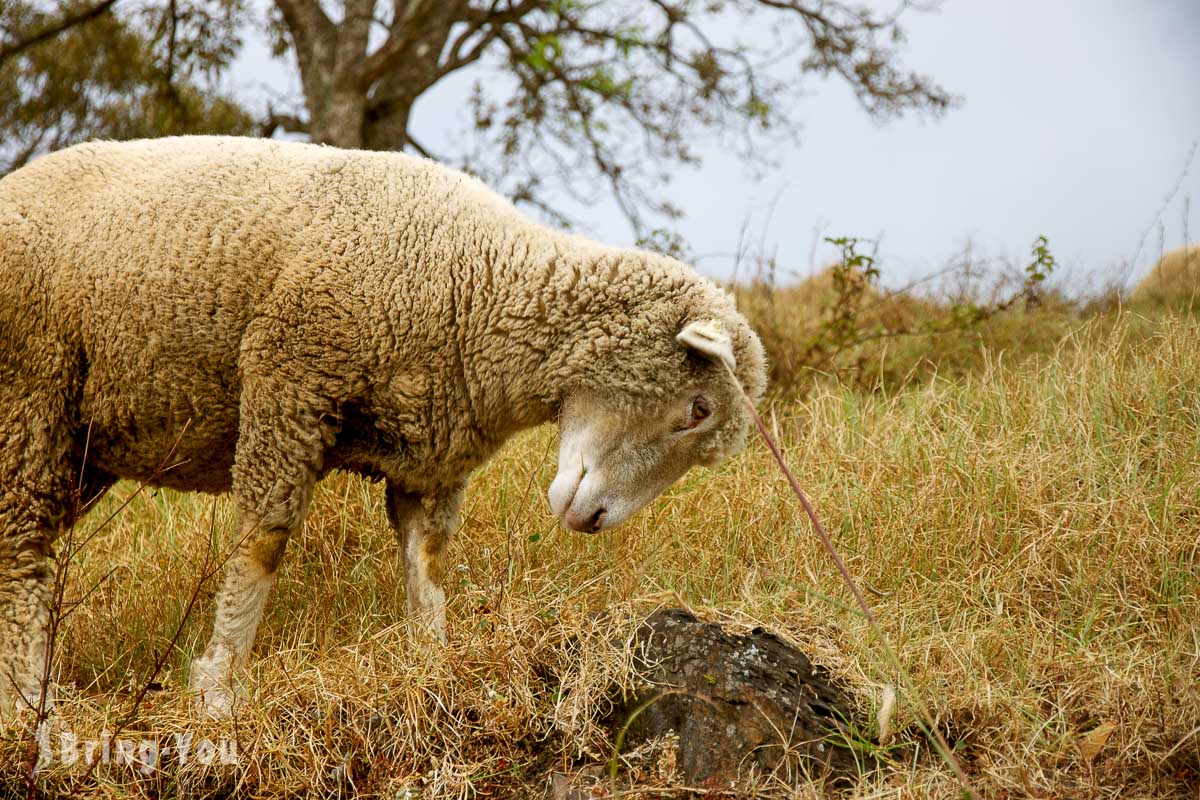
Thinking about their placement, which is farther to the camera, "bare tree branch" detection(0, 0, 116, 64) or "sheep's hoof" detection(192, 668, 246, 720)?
"bare tree branch" detection(0, 0, 116, 64)

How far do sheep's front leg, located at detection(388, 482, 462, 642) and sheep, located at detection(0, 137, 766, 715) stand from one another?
22 centimetres

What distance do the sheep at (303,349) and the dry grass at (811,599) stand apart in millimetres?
329

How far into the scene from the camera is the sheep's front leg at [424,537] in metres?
3.99

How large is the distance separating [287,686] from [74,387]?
50.8 inches

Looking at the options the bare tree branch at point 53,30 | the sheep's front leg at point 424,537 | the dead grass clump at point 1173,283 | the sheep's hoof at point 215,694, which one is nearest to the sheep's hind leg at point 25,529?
the sheep's hoof at point 215,694

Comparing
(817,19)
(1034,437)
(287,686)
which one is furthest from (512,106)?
(287,686)

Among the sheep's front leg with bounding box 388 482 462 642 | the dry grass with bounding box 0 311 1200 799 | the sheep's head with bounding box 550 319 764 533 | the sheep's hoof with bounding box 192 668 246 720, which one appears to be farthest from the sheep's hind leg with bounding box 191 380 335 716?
the sheep's head with bounding box 550 319 764 533

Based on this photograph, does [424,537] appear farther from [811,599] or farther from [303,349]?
[811,599]

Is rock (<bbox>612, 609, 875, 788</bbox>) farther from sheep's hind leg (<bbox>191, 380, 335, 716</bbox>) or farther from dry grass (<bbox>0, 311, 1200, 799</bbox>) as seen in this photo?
→ sheep's hind leg (<bbox>191, 380, 335, 716</bbox>)

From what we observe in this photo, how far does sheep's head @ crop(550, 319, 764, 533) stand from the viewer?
11.4 feet

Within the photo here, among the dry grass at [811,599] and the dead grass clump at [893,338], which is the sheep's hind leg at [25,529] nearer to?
the dry grass at [811,599]

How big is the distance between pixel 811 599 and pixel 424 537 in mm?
1440

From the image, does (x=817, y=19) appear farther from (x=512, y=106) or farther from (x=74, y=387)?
(x=74, y=387)

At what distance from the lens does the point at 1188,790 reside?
Result: 9.43 feet
